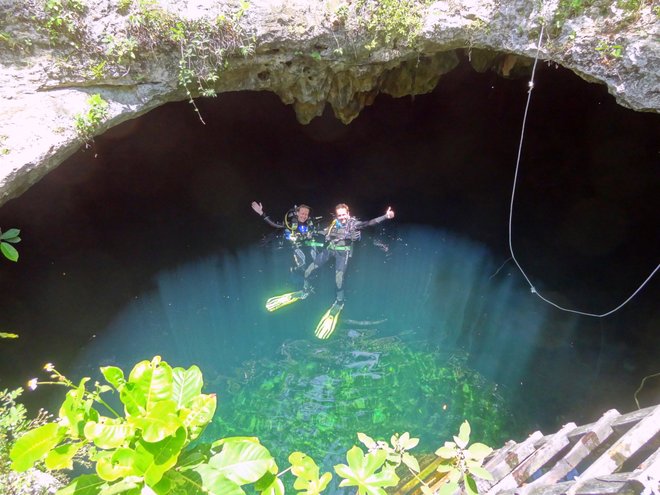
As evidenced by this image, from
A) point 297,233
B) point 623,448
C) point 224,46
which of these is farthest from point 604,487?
point 224,46

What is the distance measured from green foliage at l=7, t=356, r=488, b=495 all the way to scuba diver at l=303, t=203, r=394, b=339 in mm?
4001

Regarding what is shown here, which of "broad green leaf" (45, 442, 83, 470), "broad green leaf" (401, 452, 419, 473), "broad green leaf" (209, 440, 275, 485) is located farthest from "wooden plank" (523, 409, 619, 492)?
"broad green leaf" (45, 442, 83, 470)

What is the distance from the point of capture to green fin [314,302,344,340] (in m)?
5.97

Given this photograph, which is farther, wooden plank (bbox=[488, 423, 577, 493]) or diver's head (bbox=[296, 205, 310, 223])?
diver's head (bbox=[296, 205, 310, 223])

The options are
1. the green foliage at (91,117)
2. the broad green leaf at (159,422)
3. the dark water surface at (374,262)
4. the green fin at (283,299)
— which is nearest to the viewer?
the broad green leaf at (159,422)

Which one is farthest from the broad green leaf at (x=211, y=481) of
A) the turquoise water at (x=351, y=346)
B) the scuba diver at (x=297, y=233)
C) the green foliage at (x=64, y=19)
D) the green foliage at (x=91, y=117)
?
the scuba diver at (x=297, y=233)

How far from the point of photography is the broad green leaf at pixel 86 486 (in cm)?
121

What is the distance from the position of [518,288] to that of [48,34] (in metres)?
6.56

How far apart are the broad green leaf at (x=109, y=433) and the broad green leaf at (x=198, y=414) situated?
0.58 feet

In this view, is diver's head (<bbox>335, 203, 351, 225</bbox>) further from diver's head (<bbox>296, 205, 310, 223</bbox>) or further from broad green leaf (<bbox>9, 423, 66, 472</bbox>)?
broad green leaf (<bbox>9, 423, 66, 472</bbox>)

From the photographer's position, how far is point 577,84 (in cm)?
782

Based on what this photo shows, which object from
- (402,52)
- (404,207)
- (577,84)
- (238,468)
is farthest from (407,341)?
(577,84)

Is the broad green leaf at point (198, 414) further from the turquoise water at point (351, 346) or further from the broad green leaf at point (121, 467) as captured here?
the turquoise water at point (351, 346)

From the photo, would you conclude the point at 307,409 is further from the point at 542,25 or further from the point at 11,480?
the point at 542,25
